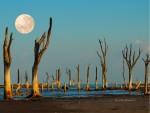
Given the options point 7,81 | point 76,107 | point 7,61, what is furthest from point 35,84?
point 76,107

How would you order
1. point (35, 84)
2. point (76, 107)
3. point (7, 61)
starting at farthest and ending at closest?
point (35, 84) < point (7, 61) < point (76, 107)

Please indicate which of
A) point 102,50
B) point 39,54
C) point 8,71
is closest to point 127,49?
point 102,50

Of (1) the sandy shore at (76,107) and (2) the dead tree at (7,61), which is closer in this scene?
(1) the sandy shore at (76,107)

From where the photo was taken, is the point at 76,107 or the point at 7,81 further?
the point at 7,81

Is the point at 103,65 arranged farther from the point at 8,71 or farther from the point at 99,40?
the point at 8,71

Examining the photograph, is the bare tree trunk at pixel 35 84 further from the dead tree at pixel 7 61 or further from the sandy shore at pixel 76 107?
the sandy shore at pixel 76 107

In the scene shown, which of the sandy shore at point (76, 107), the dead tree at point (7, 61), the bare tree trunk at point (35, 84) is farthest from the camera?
the bare tree trunk at point (35, 84)

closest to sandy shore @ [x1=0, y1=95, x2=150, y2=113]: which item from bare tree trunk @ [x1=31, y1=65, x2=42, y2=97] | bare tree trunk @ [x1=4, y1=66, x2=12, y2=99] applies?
bare tree trunk @ [x1=4, y1=66, x2=12, y2=99]

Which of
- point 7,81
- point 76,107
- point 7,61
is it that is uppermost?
point 7,61

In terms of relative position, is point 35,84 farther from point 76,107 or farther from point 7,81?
point 76,107

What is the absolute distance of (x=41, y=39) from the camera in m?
40.0

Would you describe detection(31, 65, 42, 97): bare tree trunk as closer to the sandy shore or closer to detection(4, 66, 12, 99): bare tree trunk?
detection(4, 66, 12, 99): bare tree trunk

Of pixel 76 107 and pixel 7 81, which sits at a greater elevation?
pixel 7 81

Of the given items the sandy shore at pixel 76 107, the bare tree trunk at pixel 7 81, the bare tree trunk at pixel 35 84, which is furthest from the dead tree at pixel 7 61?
the sandy shore at pixel 76 107
